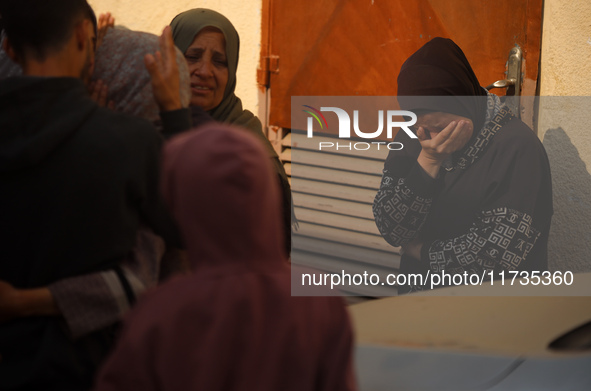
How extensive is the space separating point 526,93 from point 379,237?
4.47ft

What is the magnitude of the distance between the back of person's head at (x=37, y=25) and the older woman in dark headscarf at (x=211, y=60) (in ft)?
3.77

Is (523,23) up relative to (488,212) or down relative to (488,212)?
up

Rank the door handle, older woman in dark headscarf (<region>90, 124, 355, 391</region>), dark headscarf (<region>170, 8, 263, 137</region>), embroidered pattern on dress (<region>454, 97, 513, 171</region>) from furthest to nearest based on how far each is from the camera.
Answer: the door handle < dark headscarf (<region>170, 8, 263, 137</region>) < embroidered pattern on dress (<region>454, 97, 513, 171</region>) < older woman in dark headscarf (<region>90, 124, 355, 391</region>)

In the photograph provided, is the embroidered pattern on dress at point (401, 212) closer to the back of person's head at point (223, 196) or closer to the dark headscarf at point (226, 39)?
the dark headscarf at point (226, 39)

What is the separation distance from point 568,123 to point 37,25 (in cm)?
276

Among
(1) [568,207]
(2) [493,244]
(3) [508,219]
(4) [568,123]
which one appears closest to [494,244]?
(2) [493,244]

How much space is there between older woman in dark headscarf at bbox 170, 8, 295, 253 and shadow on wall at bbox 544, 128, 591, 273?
1584 mm

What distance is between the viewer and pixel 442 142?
8.10 ft

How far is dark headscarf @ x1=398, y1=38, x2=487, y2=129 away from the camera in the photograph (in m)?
2.47

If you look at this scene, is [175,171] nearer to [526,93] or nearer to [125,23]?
[526,93]

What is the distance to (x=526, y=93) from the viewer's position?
3.29m

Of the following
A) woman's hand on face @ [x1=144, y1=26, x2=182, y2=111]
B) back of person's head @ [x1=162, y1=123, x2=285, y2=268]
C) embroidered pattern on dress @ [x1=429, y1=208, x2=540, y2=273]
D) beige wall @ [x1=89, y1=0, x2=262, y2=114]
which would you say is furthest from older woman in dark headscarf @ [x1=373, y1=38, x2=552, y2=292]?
beige wall @ [x1=89, y1=0, x2=262, y2=114]

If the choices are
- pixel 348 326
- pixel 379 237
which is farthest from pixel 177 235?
pixel 379 237

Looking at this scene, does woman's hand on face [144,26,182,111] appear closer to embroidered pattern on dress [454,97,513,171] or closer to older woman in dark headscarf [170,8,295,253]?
older woman in dark headscarf [170,8,295,253]
